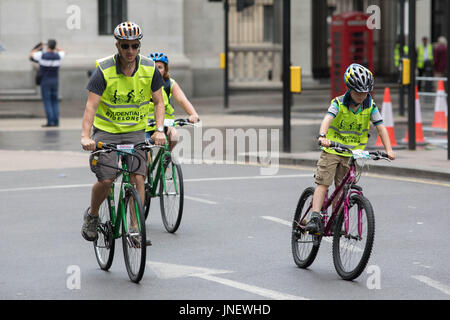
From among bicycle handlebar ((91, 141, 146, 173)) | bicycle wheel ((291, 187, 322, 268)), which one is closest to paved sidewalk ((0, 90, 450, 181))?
bicycle wheel ((291, 187, 322, 268))

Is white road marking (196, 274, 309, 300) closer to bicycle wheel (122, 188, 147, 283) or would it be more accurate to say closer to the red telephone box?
bicycle wheel (122, 188, 147, 283)

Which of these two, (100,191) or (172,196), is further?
(172,196)

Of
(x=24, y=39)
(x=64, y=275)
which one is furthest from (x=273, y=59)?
(x=64, y=275)

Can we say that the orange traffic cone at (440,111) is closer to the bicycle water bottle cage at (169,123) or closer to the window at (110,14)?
the bicycle water bottle cage at (169,123)

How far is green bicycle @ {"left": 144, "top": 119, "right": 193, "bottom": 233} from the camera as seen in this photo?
947cm

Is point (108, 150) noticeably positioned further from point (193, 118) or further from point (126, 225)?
point (193, 118)

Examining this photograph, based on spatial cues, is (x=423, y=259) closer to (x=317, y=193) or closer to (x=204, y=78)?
(x=317, y=193)

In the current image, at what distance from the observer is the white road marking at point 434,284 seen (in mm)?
7035

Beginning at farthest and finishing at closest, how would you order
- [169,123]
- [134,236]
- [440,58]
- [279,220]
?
[440,58]
[279,220]
[169,123]
[134,236]

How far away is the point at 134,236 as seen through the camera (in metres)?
7.22

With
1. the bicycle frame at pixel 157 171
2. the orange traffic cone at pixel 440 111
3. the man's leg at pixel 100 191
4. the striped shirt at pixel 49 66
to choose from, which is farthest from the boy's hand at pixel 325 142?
the striped shirt at pixel 49 66

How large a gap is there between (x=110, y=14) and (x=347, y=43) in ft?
25.4

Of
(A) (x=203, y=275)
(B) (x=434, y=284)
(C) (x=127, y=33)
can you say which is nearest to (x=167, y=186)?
(A) (x=203, y=275)
